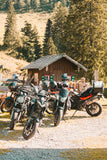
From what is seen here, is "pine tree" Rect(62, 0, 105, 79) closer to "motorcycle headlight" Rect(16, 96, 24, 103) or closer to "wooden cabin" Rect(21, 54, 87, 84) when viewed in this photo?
"wooden cabin" Rect(21, 54, 87, 84)

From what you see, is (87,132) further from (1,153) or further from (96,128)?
(1,153)

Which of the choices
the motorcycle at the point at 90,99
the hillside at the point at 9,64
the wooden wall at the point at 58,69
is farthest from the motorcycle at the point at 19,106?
the hillside at the point at 9,64

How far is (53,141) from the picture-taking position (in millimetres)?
6000

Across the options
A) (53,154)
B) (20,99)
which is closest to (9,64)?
(20,99)

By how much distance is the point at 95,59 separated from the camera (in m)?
33.4

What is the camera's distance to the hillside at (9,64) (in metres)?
52.9

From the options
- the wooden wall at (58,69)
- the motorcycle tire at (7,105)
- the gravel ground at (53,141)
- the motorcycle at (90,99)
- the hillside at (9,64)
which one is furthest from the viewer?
the hillside at (9,64)

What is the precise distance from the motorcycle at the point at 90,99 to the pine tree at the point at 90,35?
78.5 ft

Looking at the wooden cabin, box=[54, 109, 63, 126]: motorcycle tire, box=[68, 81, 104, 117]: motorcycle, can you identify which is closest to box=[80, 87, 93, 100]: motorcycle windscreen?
box=[68, 81, 104, 117]: motorcycle

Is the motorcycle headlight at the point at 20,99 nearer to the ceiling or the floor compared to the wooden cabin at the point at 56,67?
nearer to the floor

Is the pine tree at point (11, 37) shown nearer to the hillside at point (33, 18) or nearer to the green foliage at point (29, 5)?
the hillside at point (33, 18)

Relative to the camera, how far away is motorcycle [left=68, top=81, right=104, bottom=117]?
361 inches

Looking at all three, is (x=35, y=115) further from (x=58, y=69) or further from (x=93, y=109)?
(x=58, y=69)

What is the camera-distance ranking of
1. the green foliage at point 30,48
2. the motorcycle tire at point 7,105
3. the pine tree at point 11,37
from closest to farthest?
the motorcycle tire at point 7,105
the green foliage at point 30,48
the pine tree at point 11,37
